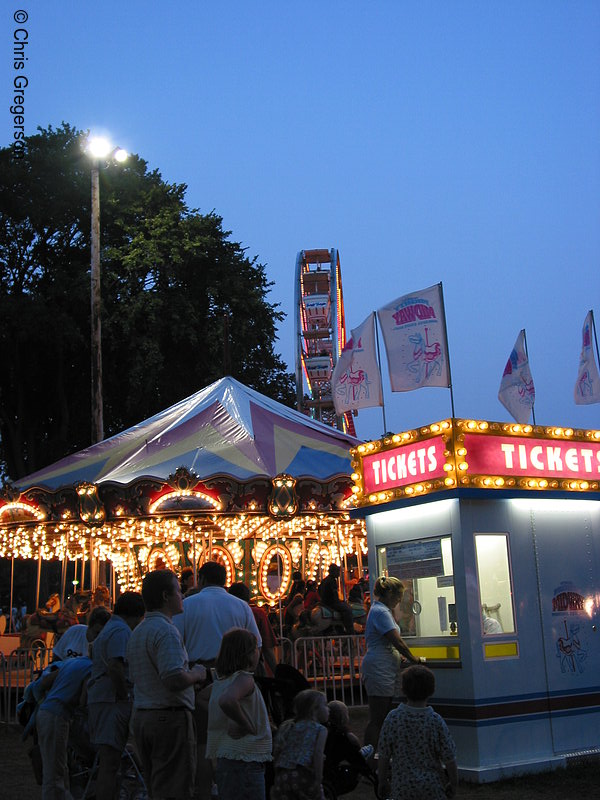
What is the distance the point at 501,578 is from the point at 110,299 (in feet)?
64.0

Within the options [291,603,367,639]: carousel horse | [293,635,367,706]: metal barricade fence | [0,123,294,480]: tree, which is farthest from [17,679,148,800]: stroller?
[0,123,294,480]: tree

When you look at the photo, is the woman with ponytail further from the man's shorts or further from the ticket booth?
the man's shorts

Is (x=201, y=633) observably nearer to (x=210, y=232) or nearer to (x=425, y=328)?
(x=425, y=328)

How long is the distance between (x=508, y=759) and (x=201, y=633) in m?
3.21

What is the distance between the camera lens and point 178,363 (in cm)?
2658

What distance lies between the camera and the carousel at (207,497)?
45.8ft

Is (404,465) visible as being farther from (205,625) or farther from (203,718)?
(203,718)

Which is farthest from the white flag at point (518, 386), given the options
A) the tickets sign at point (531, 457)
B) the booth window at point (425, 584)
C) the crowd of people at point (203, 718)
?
the crowd of people at point (203, 718)

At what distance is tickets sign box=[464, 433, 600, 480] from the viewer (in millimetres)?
8281

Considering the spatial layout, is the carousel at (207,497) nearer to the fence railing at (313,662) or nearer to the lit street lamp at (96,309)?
the fence railing at (313,662)

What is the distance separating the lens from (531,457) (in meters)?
8.62

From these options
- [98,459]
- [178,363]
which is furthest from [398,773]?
[178,363]

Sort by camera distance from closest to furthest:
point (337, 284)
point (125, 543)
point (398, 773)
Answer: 1. point (398, 773)
2. point (125, 543)
3. point (337, 284)

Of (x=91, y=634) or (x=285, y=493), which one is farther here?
(x=285, y=493)
